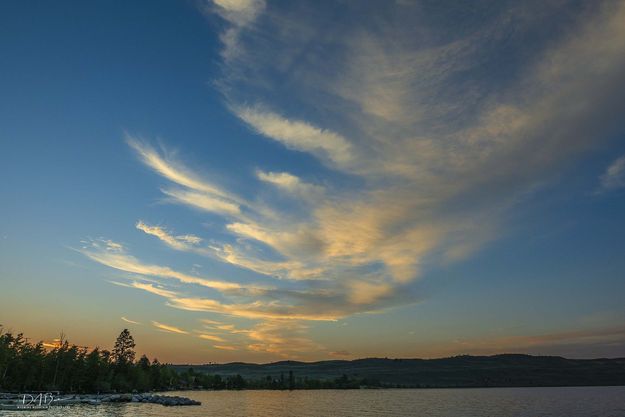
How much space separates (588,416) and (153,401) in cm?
15226

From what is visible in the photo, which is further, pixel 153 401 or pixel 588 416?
pixel 153 401

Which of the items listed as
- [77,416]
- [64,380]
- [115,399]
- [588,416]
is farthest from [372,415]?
[64,380]

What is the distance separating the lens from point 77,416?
97.4 meters

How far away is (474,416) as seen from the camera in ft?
427

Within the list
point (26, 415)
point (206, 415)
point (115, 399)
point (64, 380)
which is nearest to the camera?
point (26, 415)

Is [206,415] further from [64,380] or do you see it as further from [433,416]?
[64,380]

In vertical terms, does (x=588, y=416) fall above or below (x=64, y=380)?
below

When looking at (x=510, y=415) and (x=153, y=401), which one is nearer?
(x=510, y=415)

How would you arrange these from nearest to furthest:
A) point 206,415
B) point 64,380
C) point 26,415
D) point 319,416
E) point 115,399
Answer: point 26,415 → point 206,415 → point 319,416 → point 115,399 → point 64,380

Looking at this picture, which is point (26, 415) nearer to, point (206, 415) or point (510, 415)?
point (206, 415)

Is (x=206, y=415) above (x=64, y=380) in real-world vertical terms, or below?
below

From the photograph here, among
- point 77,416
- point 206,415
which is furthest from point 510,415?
point 77,416

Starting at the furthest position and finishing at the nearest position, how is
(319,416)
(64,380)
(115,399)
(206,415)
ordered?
(64,380), (115,399), (319,416), (206,415)

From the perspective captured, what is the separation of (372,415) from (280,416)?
3040cm
